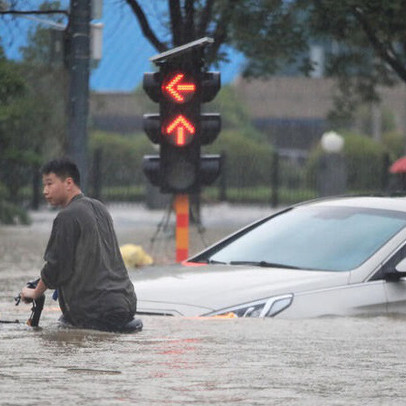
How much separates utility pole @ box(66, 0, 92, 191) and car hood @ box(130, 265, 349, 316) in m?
3.83

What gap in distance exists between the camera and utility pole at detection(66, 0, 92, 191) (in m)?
14.8

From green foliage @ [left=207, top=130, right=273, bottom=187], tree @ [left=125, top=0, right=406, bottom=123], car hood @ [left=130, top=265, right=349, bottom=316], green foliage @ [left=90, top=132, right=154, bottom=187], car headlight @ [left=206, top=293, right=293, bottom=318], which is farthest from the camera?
green foliage @ [left=207, top=130, right=273, bottom=187]

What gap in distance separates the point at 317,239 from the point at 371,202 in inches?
25.0

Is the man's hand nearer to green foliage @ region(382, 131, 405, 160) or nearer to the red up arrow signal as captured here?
the red up arrow signal

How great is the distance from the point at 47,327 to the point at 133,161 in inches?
1276

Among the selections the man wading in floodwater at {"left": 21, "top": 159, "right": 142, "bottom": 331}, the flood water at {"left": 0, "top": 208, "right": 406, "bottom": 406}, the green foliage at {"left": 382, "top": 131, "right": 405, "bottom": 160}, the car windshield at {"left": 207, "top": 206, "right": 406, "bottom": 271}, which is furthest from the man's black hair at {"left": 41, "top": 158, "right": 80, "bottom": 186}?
the green foliage at {"left": 382, "top": 131, "right": 405, "bottom": 160}

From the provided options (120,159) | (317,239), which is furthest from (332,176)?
(317,239)

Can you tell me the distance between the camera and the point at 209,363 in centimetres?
839

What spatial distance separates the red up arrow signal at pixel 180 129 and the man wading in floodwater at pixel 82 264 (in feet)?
16.3

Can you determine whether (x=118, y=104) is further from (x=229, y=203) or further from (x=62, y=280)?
(x=62, y=280)

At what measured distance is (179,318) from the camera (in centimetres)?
1038

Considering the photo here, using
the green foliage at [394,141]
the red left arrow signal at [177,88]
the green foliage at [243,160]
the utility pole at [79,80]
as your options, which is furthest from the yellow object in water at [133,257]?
the green foliage at [394,141]

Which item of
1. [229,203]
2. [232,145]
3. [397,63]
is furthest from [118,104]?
[397,63]

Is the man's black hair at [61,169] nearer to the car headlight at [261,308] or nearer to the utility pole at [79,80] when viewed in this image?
the car headlight at [261,308]
